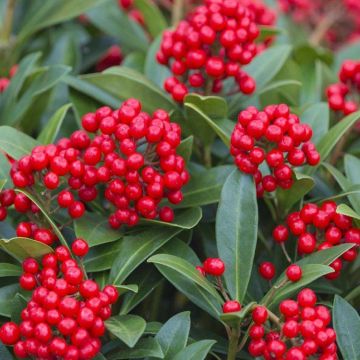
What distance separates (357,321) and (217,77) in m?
0.80

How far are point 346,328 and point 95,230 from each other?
68 cm

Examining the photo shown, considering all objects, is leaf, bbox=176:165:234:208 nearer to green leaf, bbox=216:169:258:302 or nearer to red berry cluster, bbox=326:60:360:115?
green leaf, bbox=216:169:258:302

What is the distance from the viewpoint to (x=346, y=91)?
7.31 ft

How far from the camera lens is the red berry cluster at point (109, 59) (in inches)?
114

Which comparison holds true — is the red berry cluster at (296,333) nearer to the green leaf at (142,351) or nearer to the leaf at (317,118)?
the green leaf at (142,351)

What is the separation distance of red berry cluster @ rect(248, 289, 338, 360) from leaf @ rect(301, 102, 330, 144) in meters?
0.67

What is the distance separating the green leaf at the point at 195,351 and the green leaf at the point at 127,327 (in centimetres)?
11

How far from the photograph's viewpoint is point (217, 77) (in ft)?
6.73

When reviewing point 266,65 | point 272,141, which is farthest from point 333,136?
point 266,65

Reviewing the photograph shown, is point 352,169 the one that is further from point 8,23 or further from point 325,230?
point 8,23

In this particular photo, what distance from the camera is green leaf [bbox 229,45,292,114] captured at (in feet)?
7.57

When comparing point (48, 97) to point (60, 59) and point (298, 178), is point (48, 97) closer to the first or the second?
point (60, 59)

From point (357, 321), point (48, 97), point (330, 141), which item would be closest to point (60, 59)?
point (48, 97)

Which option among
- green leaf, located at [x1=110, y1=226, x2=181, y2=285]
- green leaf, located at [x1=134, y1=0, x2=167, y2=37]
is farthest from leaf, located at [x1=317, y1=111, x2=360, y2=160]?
green leaf, located at [x1=134, y1=0, x2=167, y2=37]
